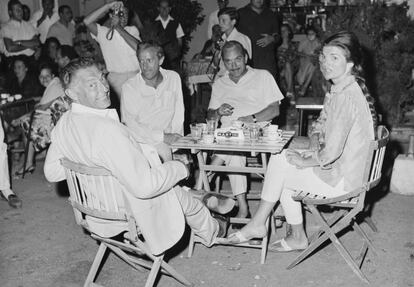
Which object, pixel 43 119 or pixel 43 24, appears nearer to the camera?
pixel 43 119

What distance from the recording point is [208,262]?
3.44 metres

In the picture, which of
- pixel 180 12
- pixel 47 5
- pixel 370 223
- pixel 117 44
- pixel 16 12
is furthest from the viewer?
pixel 180 12

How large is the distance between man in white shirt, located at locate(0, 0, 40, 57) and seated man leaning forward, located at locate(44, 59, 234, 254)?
16.2ft

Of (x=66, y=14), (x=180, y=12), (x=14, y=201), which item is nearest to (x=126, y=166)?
(x=14, y=201)

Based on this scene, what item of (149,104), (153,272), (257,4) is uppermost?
(257,4)

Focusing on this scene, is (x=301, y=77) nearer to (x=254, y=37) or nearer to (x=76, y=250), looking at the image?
(x=254, y=37)

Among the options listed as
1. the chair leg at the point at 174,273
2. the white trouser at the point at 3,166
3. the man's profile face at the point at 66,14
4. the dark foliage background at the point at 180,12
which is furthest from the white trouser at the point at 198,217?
the man's profile face at the point at 66,14

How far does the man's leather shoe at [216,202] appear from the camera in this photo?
321cm

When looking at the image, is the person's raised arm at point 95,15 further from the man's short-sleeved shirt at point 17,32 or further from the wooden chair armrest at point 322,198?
the wooden chair armrest at point 322,198

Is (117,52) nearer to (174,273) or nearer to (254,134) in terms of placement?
(254,134)

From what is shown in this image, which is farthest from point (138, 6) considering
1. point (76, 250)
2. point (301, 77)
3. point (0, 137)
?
point (76, 250)

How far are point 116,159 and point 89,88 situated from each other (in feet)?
1.50

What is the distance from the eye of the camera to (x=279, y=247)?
3.50 meters

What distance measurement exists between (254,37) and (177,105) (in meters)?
2.77
